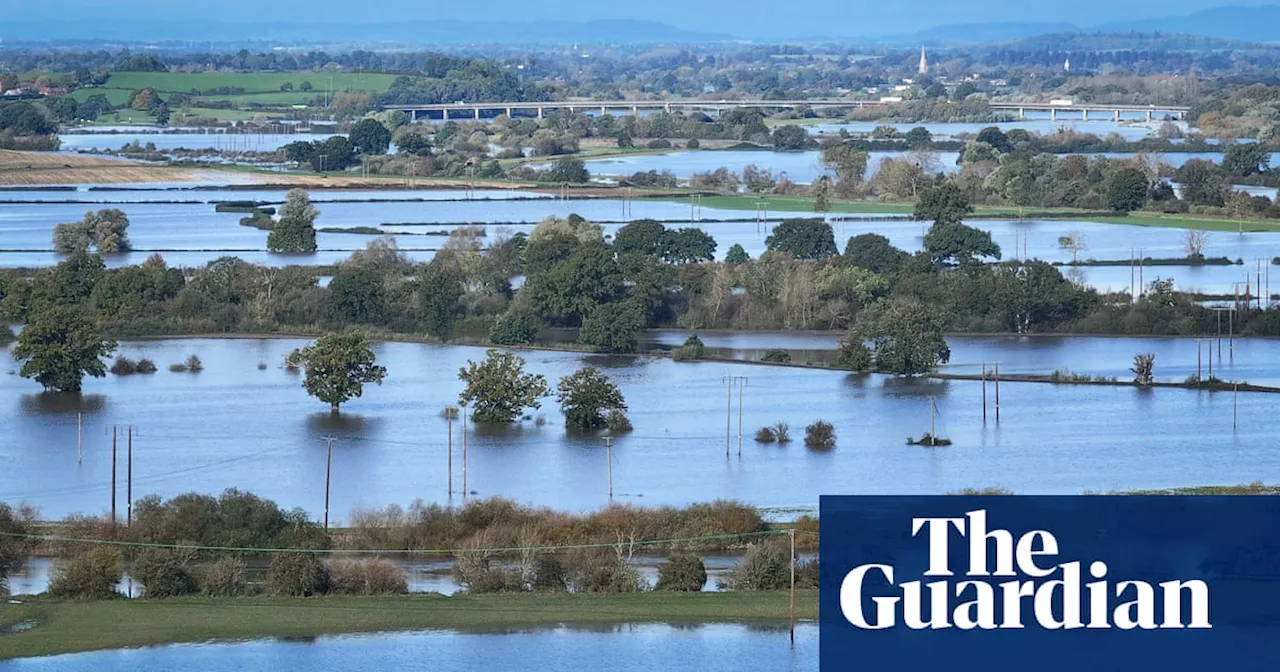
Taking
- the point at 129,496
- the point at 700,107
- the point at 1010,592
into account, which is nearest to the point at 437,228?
the point at 129,496

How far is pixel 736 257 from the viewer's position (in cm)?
2438

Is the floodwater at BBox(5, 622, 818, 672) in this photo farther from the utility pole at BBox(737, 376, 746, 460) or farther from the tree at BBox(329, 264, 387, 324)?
the tree at BBox(329, 264, 387, 324)

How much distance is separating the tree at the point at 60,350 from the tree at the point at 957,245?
1001cm

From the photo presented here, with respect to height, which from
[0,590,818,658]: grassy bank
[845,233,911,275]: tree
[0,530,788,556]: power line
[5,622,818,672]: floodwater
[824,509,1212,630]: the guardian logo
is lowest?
[5,622,818,672]: floodwater

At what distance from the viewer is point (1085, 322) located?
2164 centimetres

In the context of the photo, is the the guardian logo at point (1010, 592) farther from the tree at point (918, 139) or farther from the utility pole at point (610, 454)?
the tree at point (918, 139)

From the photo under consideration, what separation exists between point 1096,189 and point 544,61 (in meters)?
87.8

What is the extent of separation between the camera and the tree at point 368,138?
4456 cm

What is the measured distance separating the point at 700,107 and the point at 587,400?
49.8 m

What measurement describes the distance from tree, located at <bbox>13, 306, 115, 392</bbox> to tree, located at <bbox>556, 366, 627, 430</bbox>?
4166 mm

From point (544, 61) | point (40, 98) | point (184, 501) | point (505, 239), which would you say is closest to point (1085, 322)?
point (505, 239)

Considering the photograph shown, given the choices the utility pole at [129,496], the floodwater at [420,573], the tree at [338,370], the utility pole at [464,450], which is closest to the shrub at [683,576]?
the floodwater at [420,573]

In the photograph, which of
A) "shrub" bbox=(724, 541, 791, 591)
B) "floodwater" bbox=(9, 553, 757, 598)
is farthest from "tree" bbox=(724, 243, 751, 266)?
"shrub" bbox=(724, 541, 791, 591)

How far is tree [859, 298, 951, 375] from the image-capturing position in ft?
61.7
